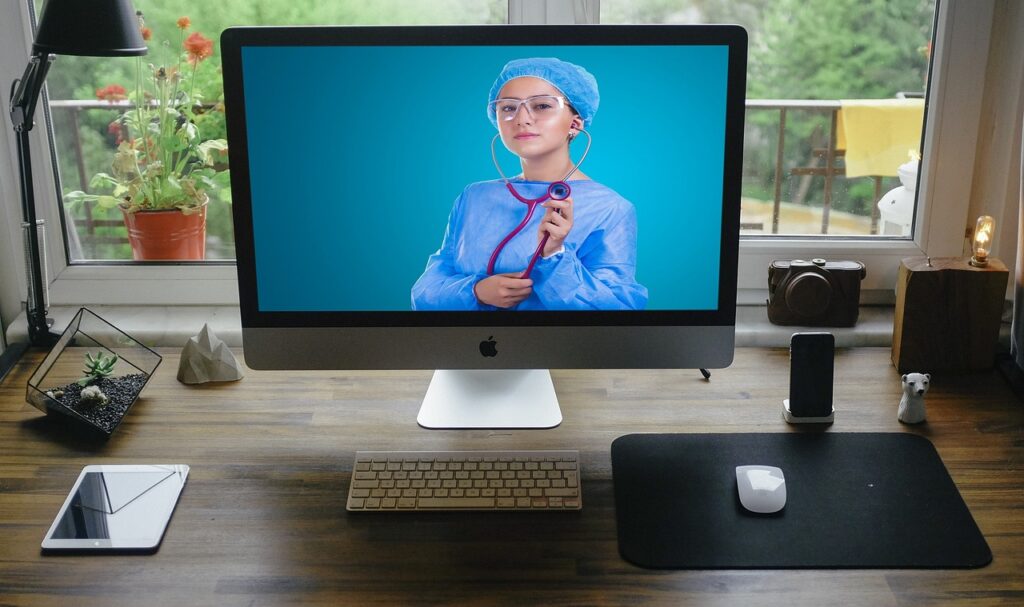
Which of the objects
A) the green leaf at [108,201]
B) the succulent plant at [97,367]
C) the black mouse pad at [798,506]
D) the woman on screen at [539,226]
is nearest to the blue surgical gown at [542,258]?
the woman on screen at [539,226]

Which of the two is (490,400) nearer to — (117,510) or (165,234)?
(117,510)

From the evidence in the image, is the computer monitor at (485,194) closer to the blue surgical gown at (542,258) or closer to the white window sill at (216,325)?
the blue surgical gown at (542,258)

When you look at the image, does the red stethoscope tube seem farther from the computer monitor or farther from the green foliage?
the green foliage

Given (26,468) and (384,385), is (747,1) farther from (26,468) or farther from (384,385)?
(26,468)

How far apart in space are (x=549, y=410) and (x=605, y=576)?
0.40 m

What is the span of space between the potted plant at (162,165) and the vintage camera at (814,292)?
1036mm

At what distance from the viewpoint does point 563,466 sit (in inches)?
48.6

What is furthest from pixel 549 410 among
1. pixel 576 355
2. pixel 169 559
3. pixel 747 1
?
pixel 747 1

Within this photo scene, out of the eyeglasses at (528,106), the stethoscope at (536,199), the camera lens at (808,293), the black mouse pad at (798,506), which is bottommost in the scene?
the black mouse pad at (798,506)

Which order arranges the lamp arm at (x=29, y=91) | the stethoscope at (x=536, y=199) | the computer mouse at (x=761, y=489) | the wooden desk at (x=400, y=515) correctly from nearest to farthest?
1. the wooden desk at (x=400, y=515)
2. the computer mouse at (x=761, y=489)
3. the stethoscope at (x=536, y=199)
4. the lamp arm at (x=29, y=91)

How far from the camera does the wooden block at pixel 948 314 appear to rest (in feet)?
4.90

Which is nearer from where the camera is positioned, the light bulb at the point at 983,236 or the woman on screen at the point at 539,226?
the woman on screen at the point at 539,226

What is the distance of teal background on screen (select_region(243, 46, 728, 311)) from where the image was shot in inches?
48.9

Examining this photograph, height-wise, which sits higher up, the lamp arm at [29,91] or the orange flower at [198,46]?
the orange flower at [198,46]
